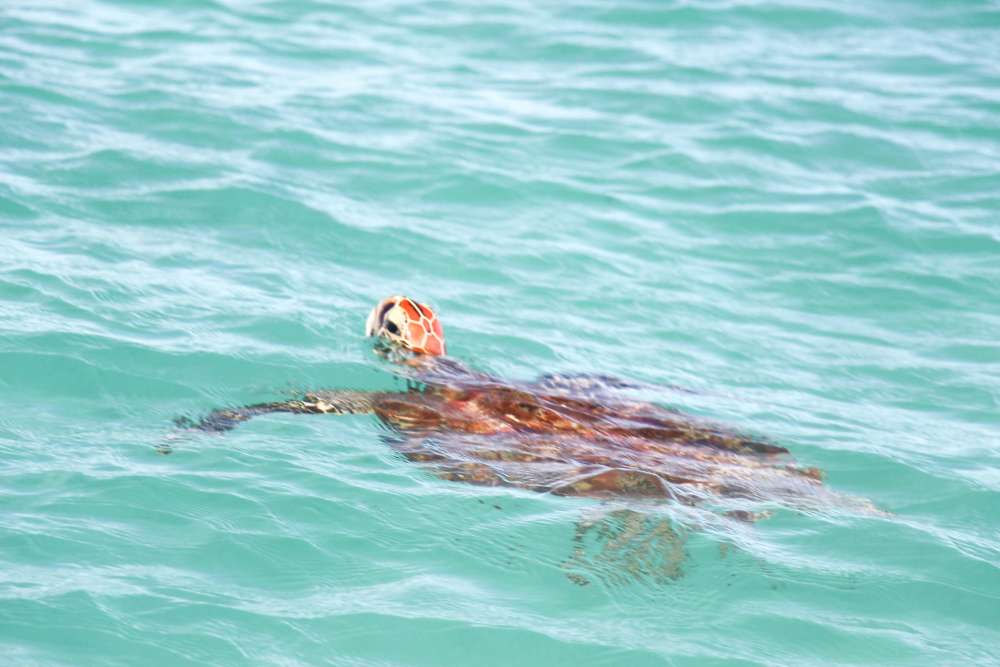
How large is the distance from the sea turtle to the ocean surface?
112mm

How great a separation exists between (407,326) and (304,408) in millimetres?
883

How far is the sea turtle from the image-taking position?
5.39 metres

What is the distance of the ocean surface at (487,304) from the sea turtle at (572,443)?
4.4 inches

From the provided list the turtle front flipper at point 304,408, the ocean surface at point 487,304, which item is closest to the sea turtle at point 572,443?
the turtle front flipper at point 304,408

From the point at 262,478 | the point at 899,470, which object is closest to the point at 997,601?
the point at 899,470

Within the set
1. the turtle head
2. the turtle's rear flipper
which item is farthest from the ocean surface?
the turtle head

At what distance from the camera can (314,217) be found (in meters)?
8.98

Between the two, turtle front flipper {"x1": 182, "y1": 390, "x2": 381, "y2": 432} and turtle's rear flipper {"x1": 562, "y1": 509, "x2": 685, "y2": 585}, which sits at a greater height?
turtle front flipper {"x1": 182, "y1": 390, "x2": 381, "y2": 432}

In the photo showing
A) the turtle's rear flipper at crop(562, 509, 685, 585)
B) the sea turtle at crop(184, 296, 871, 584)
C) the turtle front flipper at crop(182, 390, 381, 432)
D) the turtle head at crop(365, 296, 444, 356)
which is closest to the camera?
the turtle's rear flipper at crop(562, 509, 685, 585)

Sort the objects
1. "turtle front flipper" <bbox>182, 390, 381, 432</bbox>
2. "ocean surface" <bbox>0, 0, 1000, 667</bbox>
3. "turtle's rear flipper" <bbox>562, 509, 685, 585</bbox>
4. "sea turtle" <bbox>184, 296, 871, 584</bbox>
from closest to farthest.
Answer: "ocean surface" <bbox>0, 0, 1000, 667</bbox> → "turtle's rear flipper" <bbox>562, 509, 685, 585</bbox> → "sea turtle" <bbox>184, 296, 871, 584</bbox> → "turtle front flipper" <bbox>182, 390, 381, 432</bbox>

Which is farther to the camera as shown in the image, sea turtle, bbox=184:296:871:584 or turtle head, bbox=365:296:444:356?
turtle head, bbox=365:296:444:356

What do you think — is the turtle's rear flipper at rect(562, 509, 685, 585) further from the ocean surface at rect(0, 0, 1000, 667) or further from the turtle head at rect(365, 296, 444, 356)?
the turtle head at rect(365, 296, 444, 356)

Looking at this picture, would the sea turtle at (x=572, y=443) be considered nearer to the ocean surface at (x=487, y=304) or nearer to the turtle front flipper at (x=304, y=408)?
the turtle front flipper at (x=304, y=408)

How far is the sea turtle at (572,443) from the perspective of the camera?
5.39 metres
